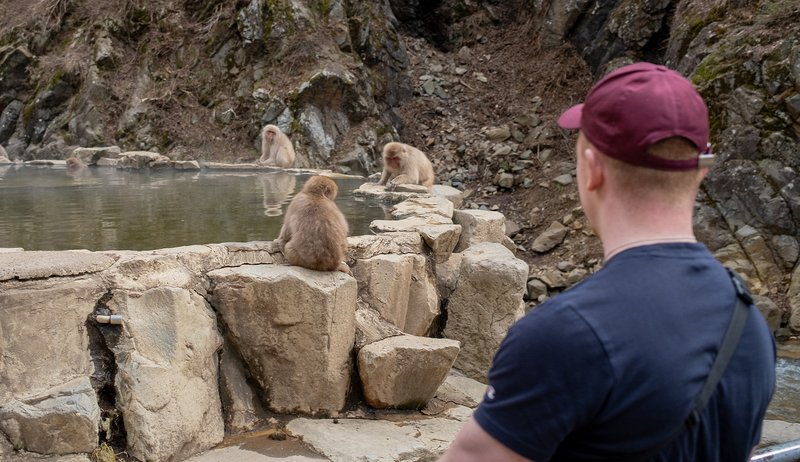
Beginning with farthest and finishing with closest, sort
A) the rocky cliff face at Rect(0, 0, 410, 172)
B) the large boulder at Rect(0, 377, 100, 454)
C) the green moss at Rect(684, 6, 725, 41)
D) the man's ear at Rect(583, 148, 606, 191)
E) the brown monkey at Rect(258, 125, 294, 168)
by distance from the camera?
the rocky cliff face at Rect(0, 0, 410, 172) < the green moss at Rect(684, 6, 725, 41) < the brown monkey at Rect(258, 125, 294, 168) < the large boulder at Rect(0, 377, 100, 454) < the man's ear at Rect(583, 148, 606, 191)

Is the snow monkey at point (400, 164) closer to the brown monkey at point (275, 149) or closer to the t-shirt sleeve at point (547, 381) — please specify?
the brown monkey at point (275, 149)

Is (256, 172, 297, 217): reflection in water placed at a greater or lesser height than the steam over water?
greater

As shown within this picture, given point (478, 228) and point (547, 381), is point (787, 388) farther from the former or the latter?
point (547, 381)

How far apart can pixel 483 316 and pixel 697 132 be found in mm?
3899

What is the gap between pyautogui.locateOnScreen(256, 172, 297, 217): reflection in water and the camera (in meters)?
5.71

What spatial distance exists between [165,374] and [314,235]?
38.8 inches

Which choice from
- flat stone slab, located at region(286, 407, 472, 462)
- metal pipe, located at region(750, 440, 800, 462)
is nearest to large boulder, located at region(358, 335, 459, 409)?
flat stone slab, located at region(286, 407, 472, 462)

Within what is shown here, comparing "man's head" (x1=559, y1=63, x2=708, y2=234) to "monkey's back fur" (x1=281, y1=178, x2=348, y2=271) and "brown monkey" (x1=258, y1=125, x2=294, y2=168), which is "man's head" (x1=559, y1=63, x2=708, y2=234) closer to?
"monkey's back fur" (x1=281, y1=178, x2=348, y2=271)

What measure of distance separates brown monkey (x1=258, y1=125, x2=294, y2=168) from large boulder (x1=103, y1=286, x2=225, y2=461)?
7549 millimetres

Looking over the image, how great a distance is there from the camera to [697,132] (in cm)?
101

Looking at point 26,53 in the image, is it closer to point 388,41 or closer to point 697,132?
point 388,41

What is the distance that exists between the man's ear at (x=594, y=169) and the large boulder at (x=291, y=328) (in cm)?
266


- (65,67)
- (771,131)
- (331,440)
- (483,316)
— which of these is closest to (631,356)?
(331,440)

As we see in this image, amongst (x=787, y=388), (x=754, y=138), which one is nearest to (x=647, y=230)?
(x=787, y=388)
